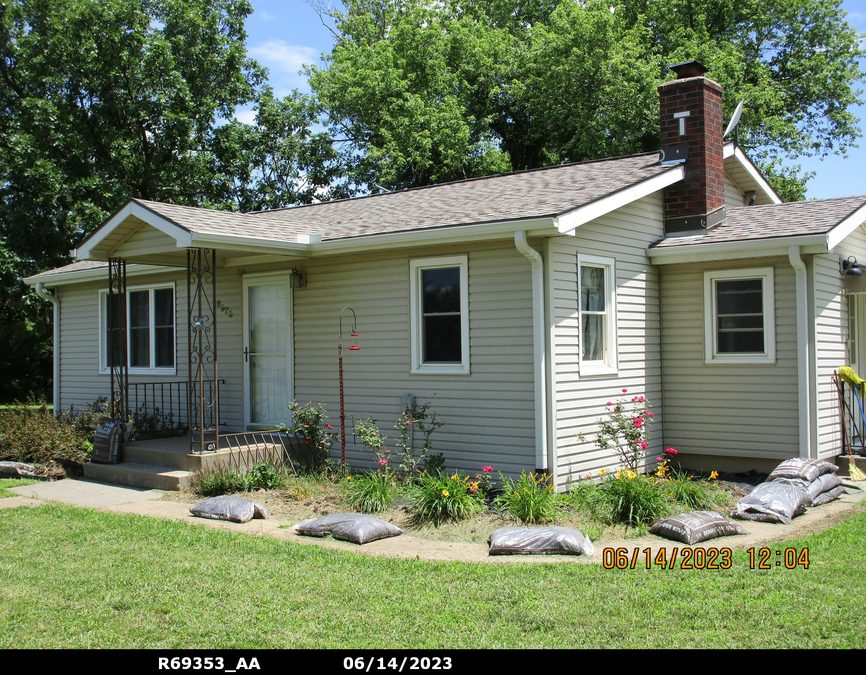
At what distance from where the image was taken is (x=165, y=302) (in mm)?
12641

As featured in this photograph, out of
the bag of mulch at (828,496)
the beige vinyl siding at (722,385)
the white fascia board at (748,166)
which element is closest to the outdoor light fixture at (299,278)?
the beige vinyl siding at (722,385)

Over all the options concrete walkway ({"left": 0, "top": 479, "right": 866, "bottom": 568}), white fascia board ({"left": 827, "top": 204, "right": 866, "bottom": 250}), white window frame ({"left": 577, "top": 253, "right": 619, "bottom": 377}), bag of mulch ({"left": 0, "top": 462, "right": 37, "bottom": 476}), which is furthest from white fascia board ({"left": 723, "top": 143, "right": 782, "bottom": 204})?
bag of mulch ({"left": 0, "top": 462, "right": 37, "bottom": 476})

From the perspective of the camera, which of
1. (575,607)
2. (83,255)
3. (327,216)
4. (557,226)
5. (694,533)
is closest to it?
(575,607)

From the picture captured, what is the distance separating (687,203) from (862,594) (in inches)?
254

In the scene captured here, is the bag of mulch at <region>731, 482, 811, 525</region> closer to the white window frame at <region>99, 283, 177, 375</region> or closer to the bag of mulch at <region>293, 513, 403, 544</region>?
the bag of mulch at <region>293, 513, 403, 544</region>

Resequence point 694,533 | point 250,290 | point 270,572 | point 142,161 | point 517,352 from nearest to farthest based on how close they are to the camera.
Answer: point 270,572
point 694,533
point 517,352
point 250,290
point 142,161

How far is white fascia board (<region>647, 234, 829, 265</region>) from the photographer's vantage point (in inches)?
339

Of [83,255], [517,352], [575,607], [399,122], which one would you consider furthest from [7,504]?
[399,122]

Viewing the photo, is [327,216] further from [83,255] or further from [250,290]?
[83,255]

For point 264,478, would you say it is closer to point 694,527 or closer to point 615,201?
point 694,527

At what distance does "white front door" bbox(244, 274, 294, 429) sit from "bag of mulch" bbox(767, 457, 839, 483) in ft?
20.3

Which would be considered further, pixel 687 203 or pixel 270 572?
pixel 687 203

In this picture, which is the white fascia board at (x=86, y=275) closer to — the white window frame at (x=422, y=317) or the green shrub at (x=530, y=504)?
the white window frame at (x=422, y=317)

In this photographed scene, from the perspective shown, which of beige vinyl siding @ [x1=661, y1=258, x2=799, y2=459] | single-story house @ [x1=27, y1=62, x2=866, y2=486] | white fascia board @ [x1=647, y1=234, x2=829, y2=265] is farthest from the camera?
beige vinyl siding @ [x1=661, y1=258, x2=799, y2=459]
